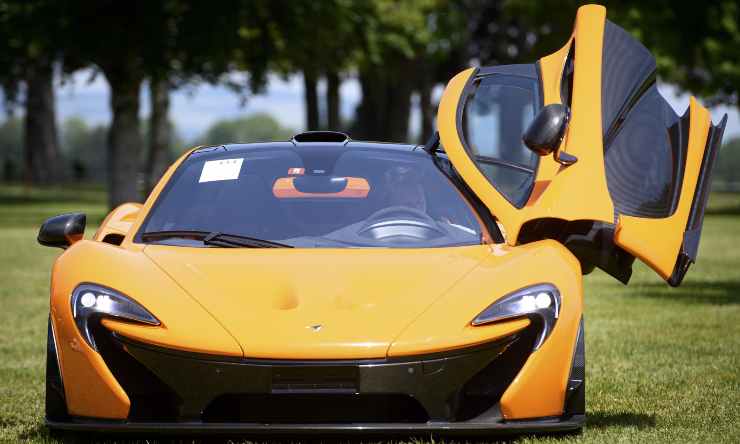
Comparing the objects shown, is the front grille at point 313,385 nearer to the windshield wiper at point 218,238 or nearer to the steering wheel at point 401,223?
the windshield wiper at point 218,238

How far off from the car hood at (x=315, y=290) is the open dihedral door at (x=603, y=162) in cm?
42

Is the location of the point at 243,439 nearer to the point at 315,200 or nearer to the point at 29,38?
the point at 315,200

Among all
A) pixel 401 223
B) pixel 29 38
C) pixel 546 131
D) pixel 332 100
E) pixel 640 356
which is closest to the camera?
pixel 546 131

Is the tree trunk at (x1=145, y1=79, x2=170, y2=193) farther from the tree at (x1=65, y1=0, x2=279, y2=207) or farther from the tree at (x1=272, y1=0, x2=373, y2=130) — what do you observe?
the tree at (x1=65, y1=0, x2=279, y2=207)

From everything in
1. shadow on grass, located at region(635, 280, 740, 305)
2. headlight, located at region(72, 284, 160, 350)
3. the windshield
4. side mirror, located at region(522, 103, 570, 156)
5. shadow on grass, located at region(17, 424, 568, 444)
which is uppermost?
side mirror, located at region(522, 103, 570, 156)

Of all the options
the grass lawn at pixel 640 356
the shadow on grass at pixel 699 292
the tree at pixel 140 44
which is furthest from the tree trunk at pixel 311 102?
the shadow on grass at pixel 699 292

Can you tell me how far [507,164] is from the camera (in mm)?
6527

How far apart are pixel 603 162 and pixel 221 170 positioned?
1790mm

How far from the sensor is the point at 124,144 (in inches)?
1251

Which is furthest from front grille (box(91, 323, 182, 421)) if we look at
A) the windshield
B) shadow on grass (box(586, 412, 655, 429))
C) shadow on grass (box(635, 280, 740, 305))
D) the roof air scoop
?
shadow on grass (box(635, 280, 740, 305))

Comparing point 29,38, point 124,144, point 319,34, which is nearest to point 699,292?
point 29,38

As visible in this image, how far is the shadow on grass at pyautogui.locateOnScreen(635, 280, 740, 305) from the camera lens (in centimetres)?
1223

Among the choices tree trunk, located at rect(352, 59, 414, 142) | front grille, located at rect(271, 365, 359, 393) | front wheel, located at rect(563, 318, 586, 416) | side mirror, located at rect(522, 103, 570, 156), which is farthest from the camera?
tree trunk, located at rect(352, 59, 414, 142)

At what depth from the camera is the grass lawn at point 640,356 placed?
19.3 feet
